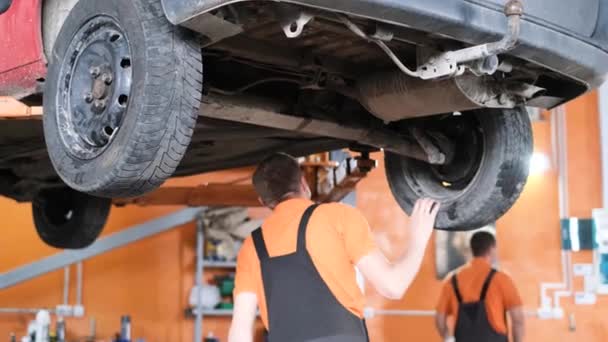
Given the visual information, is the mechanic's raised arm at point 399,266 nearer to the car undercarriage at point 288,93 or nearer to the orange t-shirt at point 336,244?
the orange t-shirt at point 336,244

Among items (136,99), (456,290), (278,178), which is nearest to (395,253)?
(456,290)

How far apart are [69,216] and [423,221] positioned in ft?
9.47

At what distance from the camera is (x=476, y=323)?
17.6ft

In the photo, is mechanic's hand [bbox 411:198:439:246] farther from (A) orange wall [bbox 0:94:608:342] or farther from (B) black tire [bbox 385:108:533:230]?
(A) orange wall [bbox 0:94:608:342]

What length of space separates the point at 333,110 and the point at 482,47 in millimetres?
1110

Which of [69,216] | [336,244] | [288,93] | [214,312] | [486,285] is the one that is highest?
[288,93]

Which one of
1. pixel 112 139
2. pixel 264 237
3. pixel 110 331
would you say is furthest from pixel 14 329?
pixel 112 139

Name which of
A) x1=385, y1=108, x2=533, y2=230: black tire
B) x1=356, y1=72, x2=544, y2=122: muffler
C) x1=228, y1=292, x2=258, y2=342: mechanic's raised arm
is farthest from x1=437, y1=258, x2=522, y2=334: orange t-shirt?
x1=228, y1=292, x2=258, y2=342: mechanic's raised arm

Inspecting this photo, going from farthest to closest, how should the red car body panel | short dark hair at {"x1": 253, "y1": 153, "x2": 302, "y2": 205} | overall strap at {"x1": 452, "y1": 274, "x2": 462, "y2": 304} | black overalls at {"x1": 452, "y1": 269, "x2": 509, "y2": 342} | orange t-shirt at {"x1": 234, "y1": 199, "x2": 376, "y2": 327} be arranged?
overall strap at {"x1": 452, "y1": 274, "x2": 462, "y2": 304} < black overalls at {"x1": 452, "y1": 269, "x2": 509, "y2": 342} < short dark hair at {"x1": 253, "y1": 153, "x2": 302, "y2": 205} < orange t-shirt at {"x1": 234, "y1": 199, "x2": 376, "y2": 327} < the red car body panel

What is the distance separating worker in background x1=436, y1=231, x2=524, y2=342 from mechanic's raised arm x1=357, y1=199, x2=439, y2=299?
286 cm

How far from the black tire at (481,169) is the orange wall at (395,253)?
14.1 ft

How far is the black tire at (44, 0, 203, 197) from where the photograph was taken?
6.79ft

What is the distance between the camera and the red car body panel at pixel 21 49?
253 cm

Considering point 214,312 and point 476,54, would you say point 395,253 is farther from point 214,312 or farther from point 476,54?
point 476,54
